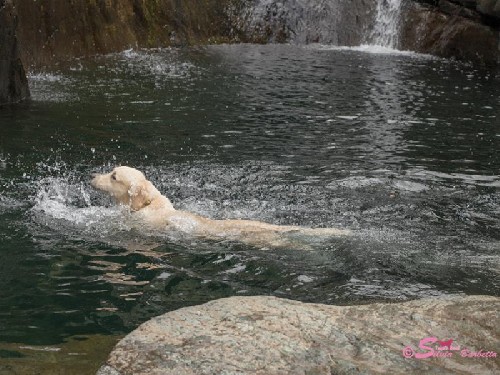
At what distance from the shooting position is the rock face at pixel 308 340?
14.4ft

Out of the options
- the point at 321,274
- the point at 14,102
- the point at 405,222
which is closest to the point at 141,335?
the point at 321,274

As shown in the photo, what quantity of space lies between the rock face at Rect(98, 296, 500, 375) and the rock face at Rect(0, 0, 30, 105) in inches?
495

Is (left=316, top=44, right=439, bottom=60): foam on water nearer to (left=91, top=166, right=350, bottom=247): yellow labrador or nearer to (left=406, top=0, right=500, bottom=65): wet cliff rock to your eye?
(left=406, top=0, right=500, bottom=65): wet cliff rock

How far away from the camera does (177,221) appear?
333 inches

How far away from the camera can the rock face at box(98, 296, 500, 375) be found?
4.38m

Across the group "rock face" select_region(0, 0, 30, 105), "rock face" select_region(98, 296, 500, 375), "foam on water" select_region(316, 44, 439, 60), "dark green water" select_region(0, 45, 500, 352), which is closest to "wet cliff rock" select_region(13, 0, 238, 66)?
"dark green water" select_region(0, 45, 500, 352)

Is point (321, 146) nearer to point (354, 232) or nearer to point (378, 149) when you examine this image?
point (378, 149)

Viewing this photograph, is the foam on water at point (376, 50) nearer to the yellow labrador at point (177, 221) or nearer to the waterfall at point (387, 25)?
the waterfall at point (387, 25)

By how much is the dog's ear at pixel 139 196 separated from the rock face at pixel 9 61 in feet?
28.7

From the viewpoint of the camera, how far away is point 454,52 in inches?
1036

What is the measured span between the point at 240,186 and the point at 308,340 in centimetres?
612

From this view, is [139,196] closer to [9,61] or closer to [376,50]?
[9,61]

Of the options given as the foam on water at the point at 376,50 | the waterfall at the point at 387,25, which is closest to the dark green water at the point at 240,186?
the foam on water at the point at 376,50

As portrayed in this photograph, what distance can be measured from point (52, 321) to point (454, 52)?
23238 millimetres
